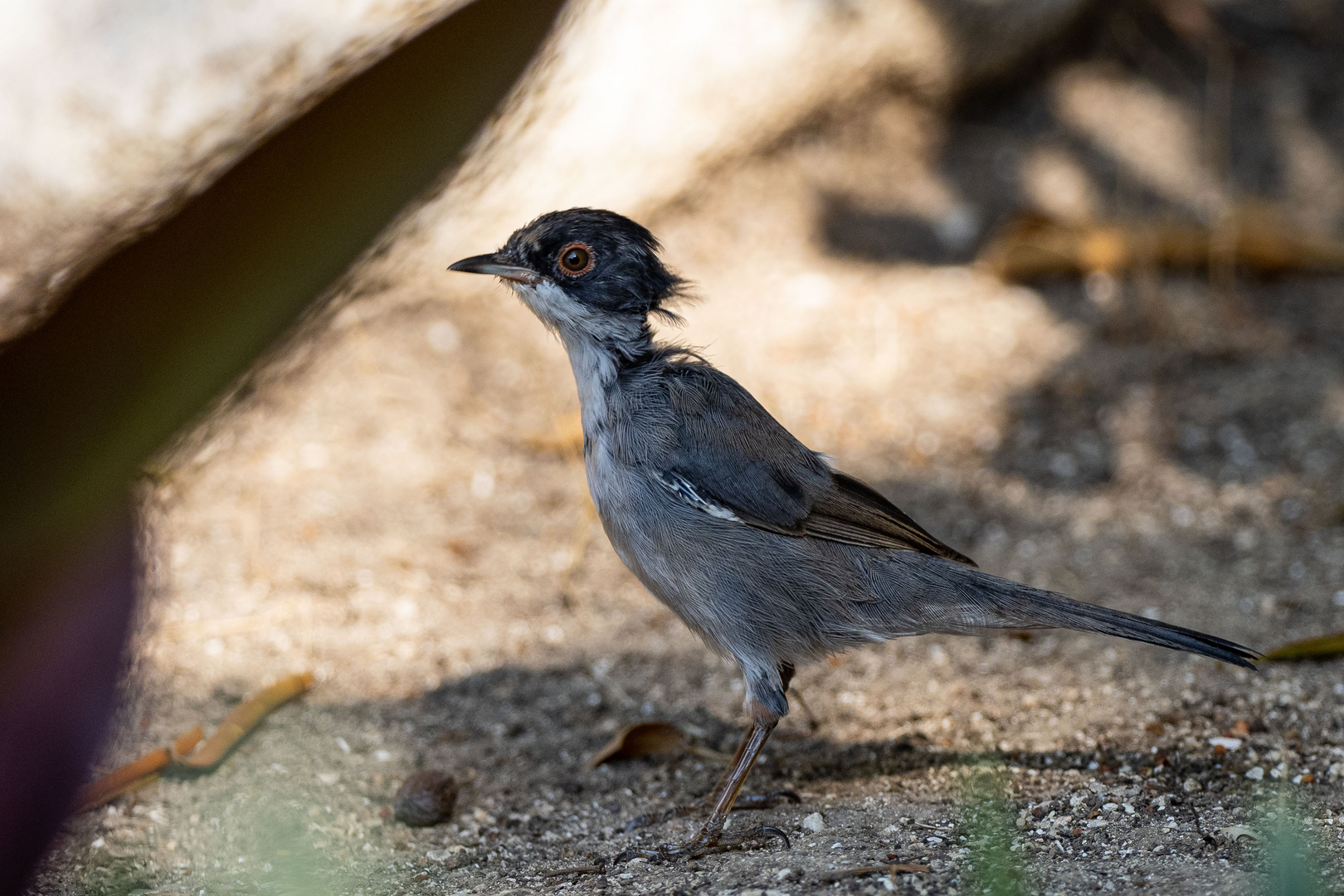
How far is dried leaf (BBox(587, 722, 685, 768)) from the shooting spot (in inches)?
162

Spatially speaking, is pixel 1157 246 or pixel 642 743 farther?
pixel 1157 246

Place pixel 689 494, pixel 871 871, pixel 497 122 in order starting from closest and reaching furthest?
pixel 871 871 < pixel 689 494 < pixel 497 122

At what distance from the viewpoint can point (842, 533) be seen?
12.1ft

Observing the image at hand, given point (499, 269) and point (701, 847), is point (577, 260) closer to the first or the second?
point (499, 269)

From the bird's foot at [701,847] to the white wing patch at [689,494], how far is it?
0.96 metres

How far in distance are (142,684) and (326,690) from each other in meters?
0.67

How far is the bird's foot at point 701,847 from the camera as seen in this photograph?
342 cm

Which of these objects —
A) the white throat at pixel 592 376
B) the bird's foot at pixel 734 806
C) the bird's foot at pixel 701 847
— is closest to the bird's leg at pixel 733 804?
the bird's foot at pixel 734 806

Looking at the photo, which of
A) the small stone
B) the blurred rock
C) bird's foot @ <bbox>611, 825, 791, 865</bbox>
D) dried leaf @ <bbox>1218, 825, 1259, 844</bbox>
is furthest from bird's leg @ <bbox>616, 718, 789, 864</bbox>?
the blurred rock

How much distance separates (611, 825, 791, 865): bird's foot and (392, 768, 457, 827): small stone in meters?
0.66

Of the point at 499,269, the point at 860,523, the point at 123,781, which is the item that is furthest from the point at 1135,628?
the point at 123,781

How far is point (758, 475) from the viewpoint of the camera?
144 inches

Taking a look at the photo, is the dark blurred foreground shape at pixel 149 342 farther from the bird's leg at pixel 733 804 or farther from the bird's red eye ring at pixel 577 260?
the bird's leg at pixel 733 804

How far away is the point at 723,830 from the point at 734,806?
0.21 metres
